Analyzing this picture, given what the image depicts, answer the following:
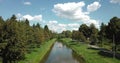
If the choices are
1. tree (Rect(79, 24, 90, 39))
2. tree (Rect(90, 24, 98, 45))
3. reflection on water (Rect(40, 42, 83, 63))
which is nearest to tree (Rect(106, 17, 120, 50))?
reflection on water (Rect(40, 42, 83, 63))

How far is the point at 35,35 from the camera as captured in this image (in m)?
81.2

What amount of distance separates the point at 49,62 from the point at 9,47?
74.2 feet

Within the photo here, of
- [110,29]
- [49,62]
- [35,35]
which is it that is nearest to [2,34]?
[49,62]

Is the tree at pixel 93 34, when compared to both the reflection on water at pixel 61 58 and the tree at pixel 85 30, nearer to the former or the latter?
the tree at pixel 85 30

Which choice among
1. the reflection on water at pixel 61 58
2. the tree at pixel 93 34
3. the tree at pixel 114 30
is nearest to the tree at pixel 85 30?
the tree at pixel 93 34

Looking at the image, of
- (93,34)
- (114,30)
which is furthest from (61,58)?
(93,34)

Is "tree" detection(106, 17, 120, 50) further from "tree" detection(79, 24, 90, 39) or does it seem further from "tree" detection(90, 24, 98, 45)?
"tree" detection(79, 24, 90, 39)

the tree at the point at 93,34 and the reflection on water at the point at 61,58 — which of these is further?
the tree at the point at 93,34

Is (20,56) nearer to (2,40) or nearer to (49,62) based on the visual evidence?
(2,40)

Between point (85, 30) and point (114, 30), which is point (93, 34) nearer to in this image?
point (85, 30)

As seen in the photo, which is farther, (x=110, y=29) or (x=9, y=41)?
(x=110, y=29)

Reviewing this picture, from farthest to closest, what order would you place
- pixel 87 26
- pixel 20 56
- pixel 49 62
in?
pixel 87 26 → pixel 49 62 → pixel 20 56

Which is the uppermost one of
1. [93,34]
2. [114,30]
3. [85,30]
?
[85,30]

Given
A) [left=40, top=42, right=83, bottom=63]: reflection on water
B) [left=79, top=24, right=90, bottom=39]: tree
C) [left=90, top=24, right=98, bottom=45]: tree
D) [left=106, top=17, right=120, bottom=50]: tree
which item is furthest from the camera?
[left=79, top=24, right=90, bottom=39]: tree
